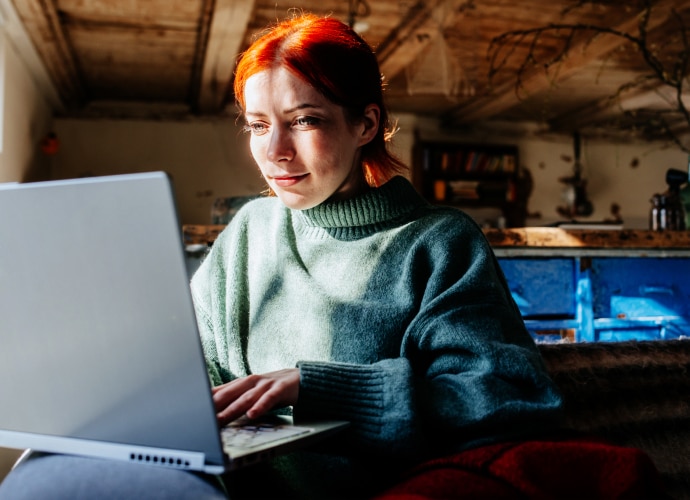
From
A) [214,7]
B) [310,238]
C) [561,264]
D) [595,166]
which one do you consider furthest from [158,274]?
[595,166]

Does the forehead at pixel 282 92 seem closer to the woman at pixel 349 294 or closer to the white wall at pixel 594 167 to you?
the woman at pixel 349 294

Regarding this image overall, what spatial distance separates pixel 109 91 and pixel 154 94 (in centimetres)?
34

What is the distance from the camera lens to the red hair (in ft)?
2.88

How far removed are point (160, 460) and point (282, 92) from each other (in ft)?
1.73

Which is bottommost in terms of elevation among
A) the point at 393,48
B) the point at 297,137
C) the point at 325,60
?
the point at 297,137

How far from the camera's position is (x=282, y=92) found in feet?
2.85

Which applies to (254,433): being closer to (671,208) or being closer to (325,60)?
(325,60)

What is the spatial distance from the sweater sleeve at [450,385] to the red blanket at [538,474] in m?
0.04

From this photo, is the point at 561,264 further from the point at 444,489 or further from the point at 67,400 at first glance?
the point at 67,400

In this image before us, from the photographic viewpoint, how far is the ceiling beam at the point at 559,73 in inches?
121

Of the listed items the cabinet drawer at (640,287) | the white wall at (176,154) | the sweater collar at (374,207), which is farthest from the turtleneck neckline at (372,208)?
the white wall at (176,154)

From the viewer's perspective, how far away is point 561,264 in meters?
2.18

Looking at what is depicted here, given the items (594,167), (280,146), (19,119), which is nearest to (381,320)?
(280,146)

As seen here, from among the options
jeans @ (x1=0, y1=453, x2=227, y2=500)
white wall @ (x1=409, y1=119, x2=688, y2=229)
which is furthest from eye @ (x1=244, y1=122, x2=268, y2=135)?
white wall @ (x1=409, y1=119, x2=688, y2=229)
